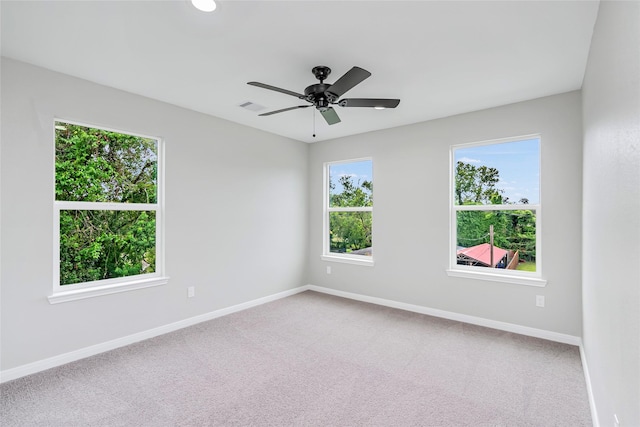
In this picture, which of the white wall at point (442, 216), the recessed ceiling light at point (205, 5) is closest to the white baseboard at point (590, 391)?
the white wall at point (442, 216)

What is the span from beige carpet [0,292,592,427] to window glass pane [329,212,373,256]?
5.08 ft

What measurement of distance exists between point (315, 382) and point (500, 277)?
2442 millimetres

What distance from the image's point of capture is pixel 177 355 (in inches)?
117

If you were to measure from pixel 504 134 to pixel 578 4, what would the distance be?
1861 millimetres

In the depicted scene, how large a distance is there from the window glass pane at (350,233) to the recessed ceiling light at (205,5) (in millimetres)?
3510

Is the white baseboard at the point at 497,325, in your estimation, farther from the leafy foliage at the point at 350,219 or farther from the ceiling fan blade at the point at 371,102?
the ceiling fan blade at the point at 371,102

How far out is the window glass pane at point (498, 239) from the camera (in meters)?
3.52

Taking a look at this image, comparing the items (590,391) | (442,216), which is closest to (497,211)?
(442,216)

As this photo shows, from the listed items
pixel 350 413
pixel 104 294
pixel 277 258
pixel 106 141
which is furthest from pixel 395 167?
pixel 104 294

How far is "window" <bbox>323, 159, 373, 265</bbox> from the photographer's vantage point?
4.89 meters

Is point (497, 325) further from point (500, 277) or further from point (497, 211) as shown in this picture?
point (497, 211)

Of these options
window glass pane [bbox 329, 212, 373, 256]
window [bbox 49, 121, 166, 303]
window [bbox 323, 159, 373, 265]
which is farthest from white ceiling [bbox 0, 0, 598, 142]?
window glass pane [bbox 329, 212, 373, 256]

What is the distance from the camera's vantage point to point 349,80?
7.49ft

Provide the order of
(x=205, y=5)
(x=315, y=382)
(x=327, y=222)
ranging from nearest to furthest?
(x=205, y=5) < (x=315, y=382) < (x=327, y=222)
